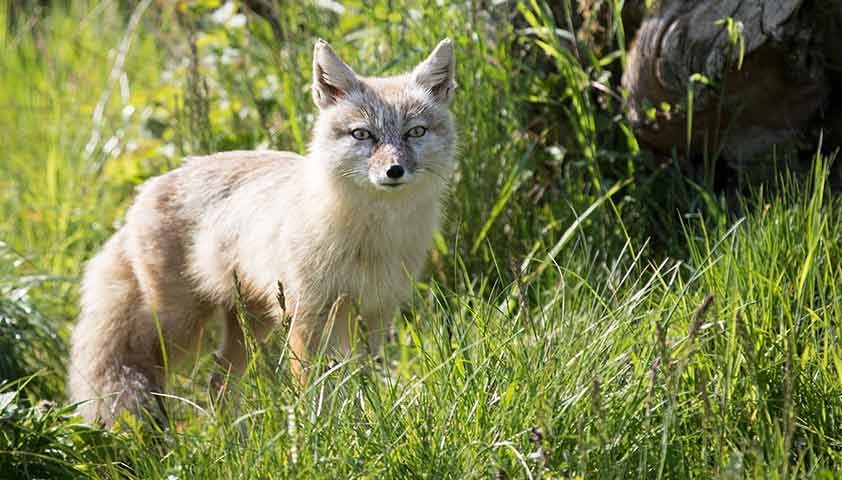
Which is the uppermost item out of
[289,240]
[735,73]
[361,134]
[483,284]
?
[735,73]

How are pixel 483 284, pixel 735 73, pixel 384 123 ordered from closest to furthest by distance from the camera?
pixel 483 284, pixel 384 123, pixel 735 73

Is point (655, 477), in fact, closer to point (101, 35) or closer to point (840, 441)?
point (840, 441)

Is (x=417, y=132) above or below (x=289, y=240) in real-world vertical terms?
above

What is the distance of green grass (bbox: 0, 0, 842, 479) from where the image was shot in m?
2.86

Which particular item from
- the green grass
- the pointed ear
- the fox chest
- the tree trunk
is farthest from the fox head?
the tree trunk

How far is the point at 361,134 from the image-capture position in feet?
13.1

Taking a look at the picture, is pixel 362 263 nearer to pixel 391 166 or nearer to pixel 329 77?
pixel 391 166

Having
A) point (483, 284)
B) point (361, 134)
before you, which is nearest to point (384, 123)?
point (361, 134)

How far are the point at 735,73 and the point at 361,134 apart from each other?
1815 mm

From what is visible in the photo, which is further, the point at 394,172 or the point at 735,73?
the point at 735,73

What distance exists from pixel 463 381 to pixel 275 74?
3.33 meters

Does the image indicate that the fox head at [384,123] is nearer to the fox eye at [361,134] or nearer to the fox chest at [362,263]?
the fox eye at [361,134]

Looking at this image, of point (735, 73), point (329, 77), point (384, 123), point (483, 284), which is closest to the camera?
point (483, 284)

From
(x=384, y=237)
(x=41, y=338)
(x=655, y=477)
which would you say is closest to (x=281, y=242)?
(x=384, y=237)
